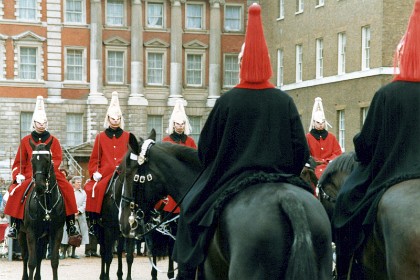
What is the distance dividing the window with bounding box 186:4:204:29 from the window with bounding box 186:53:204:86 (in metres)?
1.93

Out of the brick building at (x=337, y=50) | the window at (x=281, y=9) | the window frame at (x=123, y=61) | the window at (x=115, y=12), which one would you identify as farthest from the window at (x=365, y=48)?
the window at (x=115, y=12)

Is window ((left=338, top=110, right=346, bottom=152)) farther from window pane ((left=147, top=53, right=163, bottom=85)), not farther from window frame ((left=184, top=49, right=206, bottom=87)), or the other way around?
window pane ((left=147, top=53, right=163, bottom=85))

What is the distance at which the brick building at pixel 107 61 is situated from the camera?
6975 centimetres

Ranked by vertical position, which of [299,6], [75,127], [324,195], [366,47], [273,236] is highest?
[299,6]

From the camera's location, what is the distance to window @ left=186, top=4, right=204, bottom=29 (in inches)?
2953

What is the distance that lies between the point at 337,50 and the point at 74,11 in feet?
67.5

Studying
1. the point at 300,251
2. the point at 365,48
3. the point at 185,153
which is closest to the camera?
the point at 300,251

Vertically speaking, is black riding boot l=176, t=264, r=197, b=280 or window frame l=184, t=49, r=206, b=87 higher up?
window frame l=184, t=49, r=206, b=87

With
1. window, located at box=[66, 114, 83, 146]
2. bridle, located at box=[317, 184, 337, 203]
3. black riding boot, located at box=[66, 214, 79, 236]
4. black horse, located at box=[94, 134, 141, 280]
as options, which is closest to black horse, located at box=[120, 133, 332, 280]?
bridle, located at box=[317, 184, 337, 203]

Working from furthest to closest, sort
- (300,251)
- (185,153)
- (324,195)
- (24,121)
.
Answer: (24,121), (324,195), (185,153), (300,251)

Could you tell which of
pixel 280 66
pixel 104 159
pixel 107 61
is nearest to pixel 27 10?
pixel 107 61

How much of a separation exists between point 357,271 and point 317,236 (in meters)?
1.97

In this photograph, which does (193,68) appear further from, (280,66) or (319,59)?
(319,59)

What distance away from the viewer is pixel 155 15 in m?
73.9
